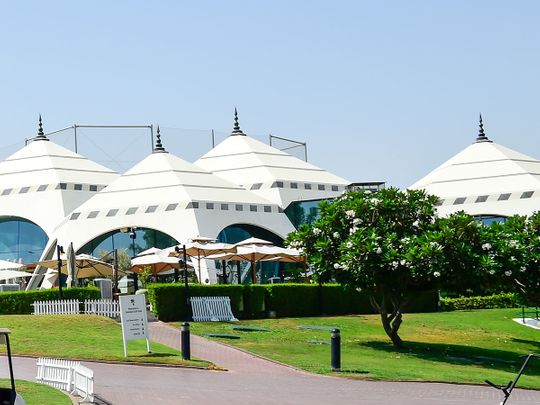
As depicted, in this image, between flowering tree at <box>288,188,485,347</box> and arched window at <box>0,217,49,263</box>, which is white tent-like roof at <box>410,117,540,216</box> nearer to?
arched window at <box>0,217,49,263</box>

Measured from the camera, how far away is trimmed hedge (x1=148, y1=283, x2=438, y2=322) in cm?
3897

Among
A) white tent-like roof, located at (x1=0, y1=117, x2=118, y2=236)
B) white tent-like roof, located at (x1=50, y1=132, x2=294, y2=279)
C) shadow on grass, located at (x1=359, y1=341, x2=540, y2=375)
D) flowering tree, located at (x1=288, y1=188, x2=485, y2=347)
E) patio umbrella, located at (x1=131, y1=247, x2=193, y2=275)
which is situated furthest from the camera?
white tent-like roof, located at (x1=0, y1=117, x2=118, y2=236)

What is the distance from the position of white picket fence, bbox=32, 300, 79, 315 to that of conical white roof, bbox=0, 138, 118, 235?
30039 millimetres

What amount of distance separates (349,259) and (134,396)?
13612mm

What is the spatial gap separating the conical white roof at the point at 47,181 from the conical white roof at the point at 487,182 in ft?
66.5

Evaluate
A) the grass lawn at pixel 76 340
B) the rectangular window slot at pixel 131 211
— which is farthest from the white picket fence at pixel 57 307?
the rectangular window slot at pixel 131 211

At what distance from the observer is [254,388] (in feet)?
78.0

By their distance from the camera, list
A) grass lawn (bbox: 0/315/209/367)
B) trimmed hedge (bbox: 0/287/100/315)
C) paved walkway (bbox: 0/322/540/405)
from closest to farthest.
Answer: paved walkway (bbox: 0/322/540/405)
grass lawn (bbox: 0/315/209/367)
trimmed hedge (bbox: 0/287/100/315)

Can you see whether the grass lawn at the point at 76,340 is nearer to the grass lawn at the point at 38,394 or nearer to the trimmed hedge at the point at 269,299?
the trimmed hedge at the point at 269,299

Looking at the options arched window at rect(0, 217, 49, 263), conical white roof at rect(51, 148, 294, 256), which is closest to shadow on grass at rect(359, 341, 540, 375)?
conical white roof at rect(51, 148, 294, 256)

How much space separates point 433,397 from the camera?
76.5 ft

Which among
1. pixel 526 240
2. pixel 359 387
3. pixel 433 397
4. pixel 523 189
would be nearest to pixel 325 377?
pixel 359 387

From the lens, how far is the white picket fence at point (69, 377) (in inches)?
808

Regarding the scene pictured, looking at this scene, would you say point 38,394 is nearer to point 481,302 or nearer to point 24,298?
point 24,298
